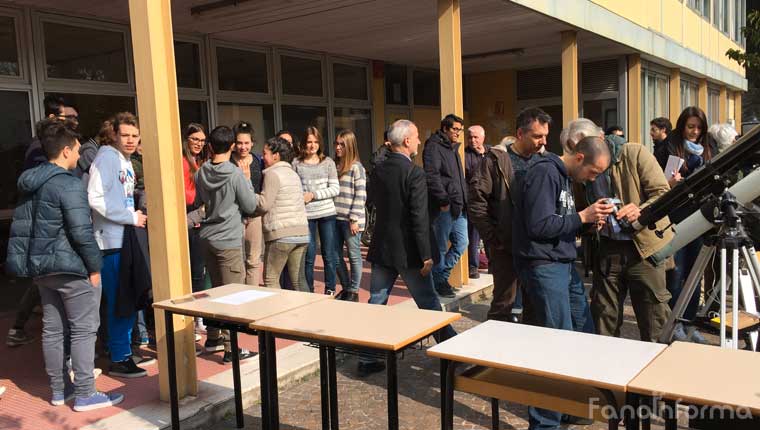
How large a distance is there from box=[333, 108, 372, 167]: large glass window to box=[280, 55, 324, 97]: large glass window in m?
0.66

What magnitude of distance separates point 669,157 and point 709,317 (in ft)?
6.04

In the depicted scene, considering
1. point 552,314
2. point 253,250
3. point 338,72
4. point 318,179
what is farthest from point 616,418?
point 338,72

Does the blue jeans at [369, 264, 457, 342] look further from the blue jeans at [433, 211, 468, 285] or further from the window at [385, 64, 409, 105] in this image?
the window at [385, 64, 409, 105]

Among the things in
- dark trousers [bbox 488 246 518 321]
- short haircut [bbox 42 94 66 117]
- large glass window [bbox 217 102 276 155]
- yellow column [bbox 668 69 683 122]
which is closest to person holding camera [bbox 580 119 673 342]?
dark trousers [bbox 488 246 518 321]

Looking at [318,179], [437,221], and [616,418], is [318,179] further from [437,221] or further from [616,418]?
Answer: [616,418]

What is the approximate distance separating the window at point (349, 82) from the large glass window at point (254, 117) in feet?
5.25

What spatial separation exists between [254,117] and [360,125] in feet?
8.18

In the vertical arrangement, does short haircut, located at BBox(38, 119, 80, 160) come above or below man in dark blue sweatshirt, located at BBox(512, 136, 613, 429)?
above

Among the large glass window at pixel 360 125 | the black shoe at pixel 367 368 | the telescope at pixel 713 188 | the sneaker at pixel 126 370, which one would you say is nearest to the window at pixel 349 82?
the large glass window at pixel 360 125

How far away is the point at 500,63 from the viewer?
1248cm

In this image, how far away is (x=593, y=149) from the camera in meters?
3.26

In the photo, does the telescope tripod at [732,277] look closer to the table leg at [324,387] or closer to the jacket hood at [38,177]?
the table leg at [324,387]

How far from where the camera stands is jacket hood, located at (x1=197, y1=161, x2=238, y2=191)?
14.2ft

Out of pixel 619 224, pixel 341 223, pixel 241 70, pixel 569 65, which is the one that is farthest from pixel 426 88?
pixel 619 224
